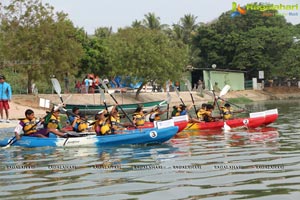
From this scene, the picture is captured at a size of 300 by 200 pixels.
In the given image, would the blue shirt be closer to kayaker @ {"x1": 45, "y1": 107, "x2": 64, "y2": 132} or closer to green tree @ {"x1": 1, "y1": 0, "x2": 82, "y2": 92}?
kayaker @ {"x1": 45, "y1": 107, "x2": 64, "y2": 132}

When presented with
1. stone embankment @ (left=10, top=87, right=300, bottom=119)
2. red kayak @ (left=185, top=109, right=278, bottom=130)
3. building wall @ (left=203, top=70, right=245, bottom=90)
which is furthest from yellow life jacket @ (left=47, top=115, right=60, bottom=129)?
building wall @ (left=203, top=70, right=245, bottom=90)

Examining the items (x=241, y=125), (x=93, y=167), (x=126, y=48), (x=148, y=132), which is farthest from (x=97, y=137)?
(x=126, y=48)

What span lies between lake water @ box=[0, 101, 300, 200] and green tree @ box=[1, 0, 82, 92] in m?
17.6

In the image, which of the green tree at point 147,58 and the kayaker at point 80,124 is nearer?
the kayaker at point 80,124

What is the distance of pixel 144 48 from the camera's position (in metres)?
40.1

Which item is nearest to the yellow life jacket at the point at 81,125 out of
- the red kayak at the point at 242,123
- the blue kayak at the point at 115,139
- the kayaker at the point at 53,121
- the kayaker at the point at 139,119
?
the kayaker at the point at 53,121

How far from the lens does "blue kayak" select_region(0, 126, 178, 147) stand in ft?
46.9

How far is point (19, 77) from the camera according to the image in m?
36.1

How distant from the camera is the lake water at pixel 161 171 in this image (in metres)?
8.00

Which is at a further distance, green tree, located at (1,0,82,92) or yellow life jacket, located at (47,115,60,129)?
green tree, located at (1,0,82,92)

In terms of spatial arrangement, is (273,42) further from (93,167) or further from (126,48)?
(93,167)

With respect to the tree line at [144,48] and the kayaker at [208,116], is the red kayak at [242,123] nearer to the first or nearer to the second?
the kayaker at [208,116]

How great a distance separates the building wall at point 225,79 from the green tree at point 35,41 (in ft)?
71.7

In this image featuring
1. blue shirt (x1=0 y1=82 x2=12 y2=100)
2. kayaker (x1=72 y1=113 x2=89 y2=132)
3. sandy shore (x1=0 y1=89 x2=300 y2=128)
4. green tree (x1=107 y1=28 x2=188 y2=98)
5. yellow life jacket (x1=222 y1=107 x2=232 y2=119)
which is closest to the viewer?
kayaker (x1=72 y1=113 x2=89 y2=132)
